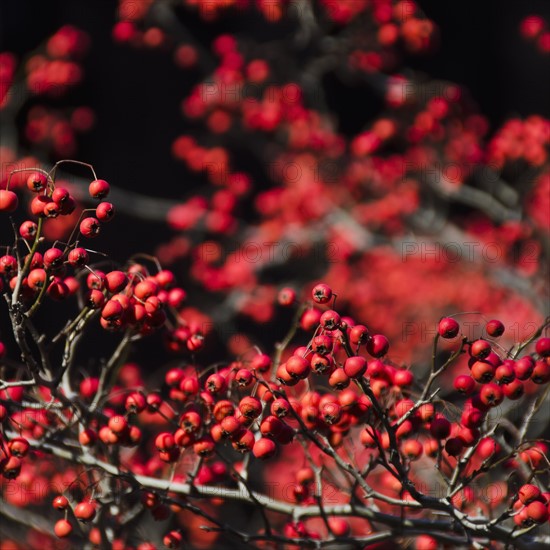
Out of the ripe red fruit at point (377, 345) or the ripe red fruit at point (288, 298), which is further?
the ripe red fruit at point (288, 298)

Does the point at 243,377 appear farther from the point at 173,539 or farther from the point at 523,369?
the point at 523,369

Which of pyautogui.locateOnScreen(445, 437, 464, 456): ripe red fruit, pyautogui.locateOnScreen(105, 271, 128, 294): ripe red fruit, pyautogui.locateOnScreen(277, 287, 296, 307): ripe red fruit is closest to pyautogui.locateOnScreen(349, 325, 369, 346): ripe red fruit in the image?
pyautogui.locateOnScreen(445, 437, 464, 456): ripe red fruit

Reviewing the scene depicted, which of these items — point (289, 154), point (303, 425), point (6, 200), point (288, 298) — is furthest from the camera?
point (289, 154)

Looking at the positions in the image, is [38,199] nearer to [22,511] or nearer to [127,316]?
[127,316]

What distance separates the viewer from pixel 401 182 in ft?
16.6

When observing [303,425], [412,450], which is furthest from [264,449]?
[412,450]

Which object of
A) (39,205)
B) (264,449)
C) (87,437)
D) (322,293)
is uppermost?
(39,205)

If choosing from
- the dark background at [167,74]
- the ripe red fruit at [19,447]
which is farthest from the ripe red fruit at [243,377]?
the dark background at [167,74]

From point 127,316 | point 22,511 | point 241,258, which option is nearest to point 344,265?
point 241,258

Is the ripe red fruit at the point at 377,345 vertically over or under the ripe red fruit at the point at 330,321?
under

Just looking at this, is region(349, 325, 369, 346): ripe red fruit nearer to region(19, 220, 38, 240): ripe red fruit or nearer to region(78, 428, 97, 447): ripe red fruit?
region(78, 428, 97, 447): ripe red fruit

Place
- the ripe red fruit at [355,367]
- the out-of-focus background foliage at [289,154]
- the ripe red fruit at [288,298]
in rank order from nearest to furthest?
the ripe red fruit at [355,367] → the ripe red fruit at [288,298] → the out-of-focus background foliage at [289,154]

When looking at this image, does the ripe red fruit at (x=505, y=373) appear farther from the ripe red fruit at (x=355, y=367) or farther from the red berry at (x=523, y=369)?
the ripe red fruit at (x=355, y=367)

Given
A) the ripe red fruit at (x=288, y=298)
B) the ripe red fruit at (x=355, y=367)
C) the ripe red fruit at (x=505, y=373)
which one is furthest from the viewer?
the ripe red fruit at (x=288, y=298)
